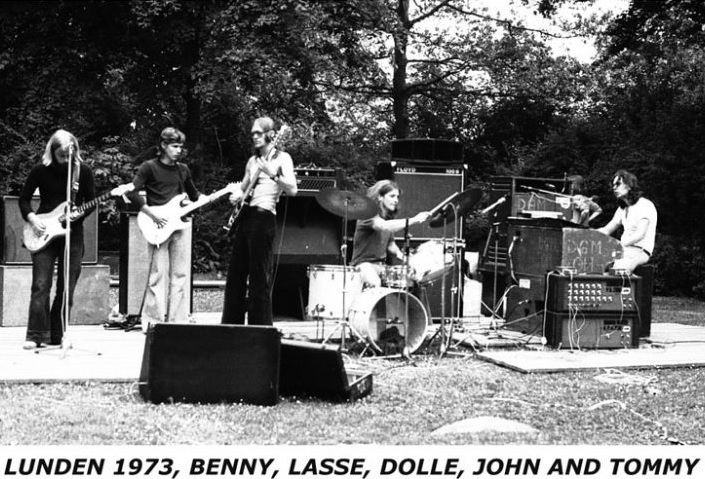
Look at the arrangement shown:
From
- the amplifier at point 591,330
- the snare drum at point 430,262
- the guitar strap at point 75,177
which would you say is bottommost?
the amplifier at point 591,330

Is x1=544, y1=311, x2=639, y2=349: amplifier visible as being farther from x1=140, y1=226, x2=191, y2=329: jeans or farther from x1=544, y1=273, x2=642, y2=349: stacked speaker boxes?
x1=140, y1=226, x2=191, y2=329: jeans

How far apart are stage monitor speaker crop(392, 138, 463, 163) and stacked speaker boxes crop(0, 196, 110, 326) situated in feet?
11.8

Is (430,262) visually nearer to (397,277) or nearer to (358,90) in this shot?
(397,277)

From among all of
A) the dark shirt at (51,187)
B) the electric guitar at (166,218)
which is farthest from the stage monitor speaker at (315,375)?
the electric guitar at (166,218)

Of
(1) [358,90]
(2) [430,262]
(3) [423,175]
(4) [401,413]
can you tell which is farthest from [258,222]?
→ (1) [358,90]

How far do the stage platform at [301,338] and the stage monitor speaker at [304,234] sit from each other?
0.72 metres

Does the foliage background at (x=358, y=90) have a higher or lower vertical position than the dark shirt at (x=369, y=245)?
higher

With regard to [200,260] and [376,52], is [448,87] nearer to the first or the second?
[376,52]

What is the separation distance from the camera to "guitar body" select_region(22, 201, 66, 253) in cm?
795

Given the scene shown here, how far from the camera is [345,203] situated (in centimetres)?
823

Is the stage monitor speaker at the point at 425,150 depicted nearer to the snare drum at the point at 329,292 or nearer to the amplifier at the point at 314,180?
the amplifier at the point at 314,180

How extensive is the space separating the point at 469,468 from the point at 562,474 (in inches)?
15.7

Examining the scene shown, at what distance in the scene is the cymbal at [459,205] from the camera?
327 inches

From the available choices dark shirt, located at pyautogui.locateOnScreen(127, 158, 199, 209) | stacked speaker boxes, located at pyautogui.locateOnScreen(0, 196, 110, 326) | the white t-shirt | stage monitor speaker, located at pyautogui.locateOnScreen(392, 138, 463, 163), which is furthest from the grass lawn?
stage monitor speaker, located at pyautogui.locateOnScreen(392, 138, 463, 163)
